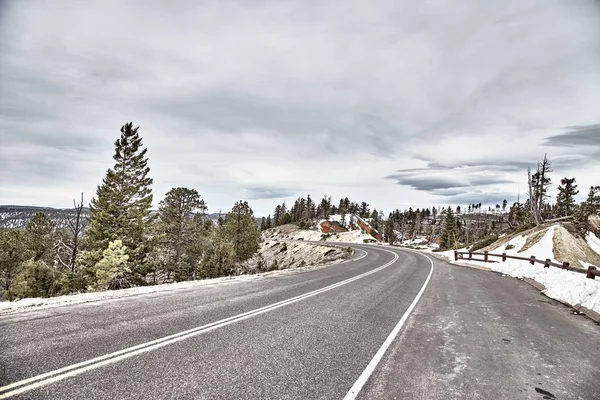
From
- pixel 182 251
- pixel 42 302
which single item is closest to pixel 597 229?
pixel 182 251

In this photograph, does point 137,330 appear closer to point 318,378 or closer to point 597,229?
point 318,378

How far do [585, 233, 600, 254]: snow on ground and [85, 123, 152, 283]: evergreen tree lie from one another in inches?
1873

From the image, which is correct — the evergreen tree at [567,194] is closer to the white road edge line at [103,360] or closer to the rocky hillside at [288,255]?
the rocky hillside at [288,255]

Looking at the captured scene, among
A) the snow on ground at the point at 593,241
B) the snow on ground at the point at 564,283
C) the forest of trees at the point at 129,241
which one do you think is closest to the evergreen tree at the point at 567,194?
the forest of trees at the point at 129,241

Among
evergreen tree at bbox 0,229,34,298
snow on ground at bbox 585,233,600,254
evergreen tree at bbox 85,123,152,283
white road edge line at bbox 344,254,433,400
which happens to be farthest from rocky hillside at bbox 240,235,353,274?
white road edge line at bbox 344,254,433,400

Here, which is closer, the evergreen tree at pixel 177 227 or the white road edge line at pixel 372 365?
the white road edge line at pixel 372 365

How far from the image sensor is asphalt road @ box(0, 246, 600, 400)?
380 centimetres

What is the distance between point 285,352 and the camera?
501 centimetres

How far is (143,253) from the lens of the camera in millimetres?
25859

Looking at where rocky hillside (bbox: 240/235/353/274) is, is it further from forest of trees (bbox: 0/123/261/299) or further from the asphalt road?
the asphalt road

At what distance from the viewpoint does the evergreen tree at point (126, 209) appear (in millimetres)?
23516

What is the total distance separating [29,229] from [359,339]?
57051 millimetres

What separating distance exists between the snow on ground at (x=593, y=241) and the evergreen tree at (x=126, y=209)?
47.6 meters

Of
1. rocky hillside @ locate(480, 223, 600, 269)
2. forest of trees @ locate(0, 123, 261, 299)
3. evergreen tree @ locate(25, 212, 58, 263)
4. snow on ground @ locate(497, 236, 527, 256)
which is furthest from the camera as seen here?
evergreen tree @ locate(25, 212, 58, 263)
